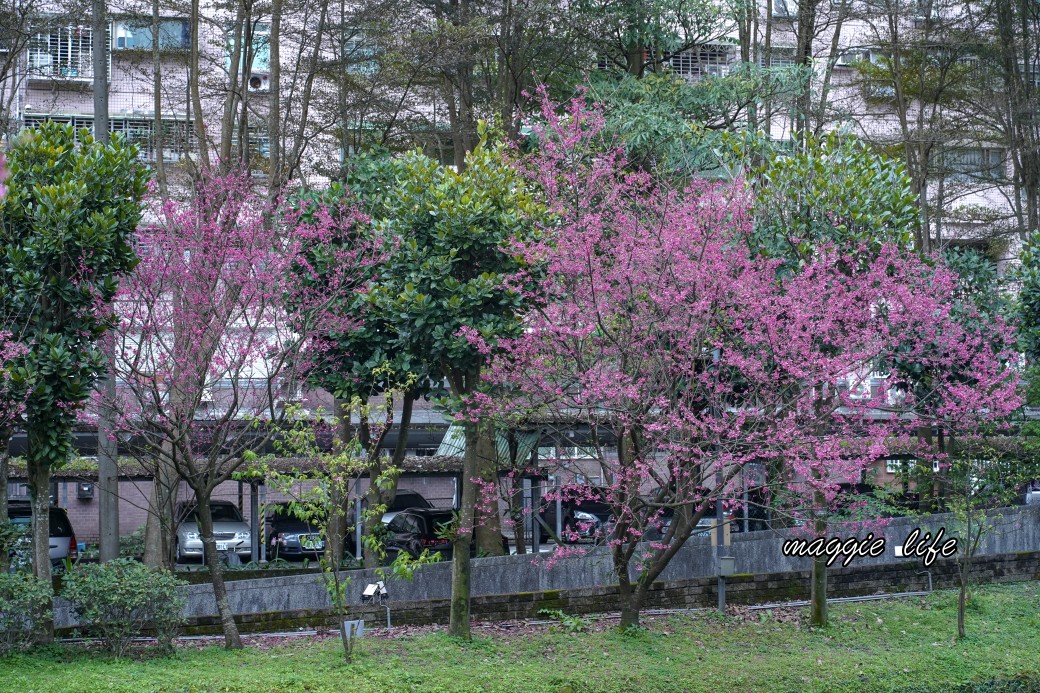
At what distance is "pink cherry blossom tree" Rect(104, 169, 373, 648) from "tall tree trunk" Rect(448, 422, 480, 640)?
2539 mm

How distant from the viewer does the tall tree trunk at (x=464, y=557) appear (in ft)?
43.2

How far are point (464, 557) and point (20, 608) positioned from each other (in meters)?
5.08

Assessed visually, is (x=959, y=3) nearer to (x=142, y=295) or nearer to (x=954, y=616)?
(x=954, y=616)

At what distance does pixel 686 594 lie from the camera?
15.5m

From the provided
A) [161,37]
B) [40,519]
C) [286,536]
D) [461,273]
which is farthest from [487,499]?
[161,37]

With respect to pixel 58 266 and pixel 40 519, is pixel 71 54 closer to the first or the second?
pixel 58 266

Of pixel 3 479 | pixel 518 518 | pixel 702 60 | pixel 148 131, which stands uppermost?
pixel 702 60

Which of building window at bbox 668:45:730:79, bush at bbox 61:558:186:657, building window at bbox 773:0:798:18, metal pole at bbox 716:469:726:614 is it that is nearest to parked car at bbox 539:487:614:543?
metal pole at bbox 716:469:726:614

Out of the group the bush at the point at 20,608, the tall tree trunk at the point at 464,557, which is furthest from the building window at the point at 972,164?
the bush at the point at 20,608

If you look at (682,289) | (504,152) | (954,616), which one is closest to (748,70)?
(504,152)

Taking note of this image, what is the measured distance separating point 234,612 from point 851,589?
31.0 ft

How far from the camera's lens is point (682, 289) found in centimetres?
1237

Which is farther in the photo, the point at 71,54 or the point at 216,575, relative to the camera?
the point at 71,54

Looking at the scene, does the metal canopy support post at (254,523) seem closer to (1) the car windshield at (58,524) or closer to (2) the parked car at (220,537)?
(2) the parked car at (220,537)
